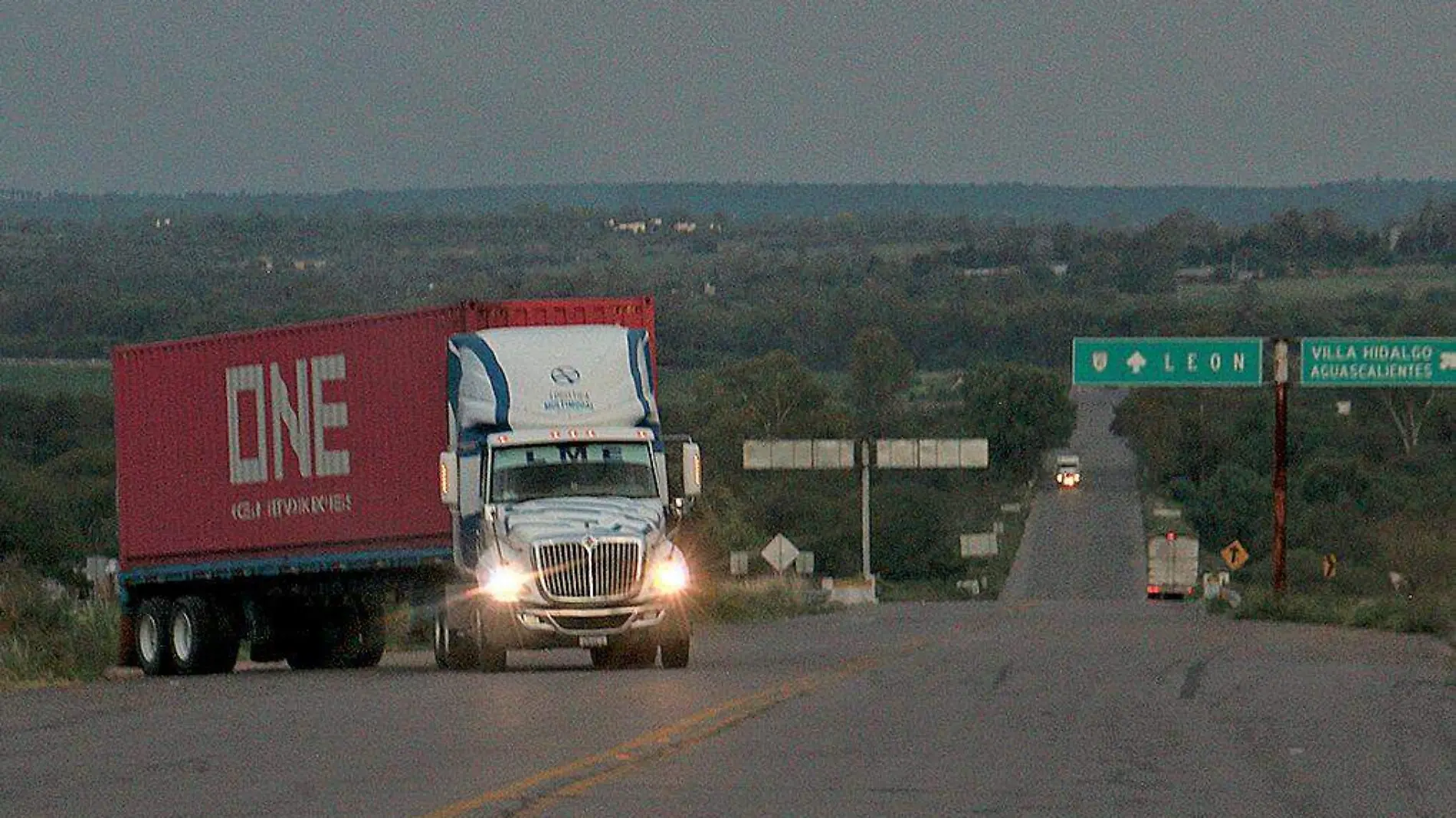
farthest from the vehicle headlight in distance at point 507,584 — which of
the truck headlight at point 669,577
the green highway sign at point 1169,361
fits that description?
the green highway sign at point 1169,361

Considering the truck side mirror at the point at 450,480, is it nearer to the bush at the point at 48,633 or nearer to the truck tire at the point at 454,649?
the truck tire at the point at 454,649

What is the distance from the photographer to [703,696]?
68.7 ft

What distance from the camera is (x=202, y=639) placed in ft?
98.2

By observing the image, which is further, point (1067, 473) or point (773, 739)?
point (1067, 473)

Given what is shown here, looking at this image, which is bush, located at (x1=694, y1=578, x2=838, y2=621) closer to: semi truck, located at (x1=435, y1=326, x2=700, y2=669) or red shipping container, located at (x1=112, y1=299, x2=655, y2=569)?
red shipping container, located at (x1=112, y1=299, x2=655, y2=569)

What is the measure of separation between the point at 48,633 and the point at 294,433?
3.61m

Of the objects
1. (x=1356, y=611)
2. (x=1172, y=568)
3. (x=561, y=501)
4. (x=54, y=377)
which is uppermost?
(x=54, y=377)

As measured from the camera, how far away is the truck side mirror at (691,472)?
88.2ft

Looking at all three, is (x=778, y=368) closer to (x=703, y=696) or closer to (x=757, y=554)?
(x=757, y=554)

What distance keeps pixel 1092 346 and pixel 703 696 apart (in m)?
34.3

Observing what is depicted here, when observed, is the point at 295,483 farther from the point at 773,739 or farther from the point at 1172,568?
the point at 1172,568

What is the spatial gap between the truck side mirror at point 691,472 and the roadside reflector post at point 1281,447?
26.8 meters

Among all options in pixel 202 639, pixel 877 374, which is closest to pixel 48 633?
pixel 202 639

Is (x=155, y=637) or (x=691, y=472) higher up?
(x=691, y=472)
